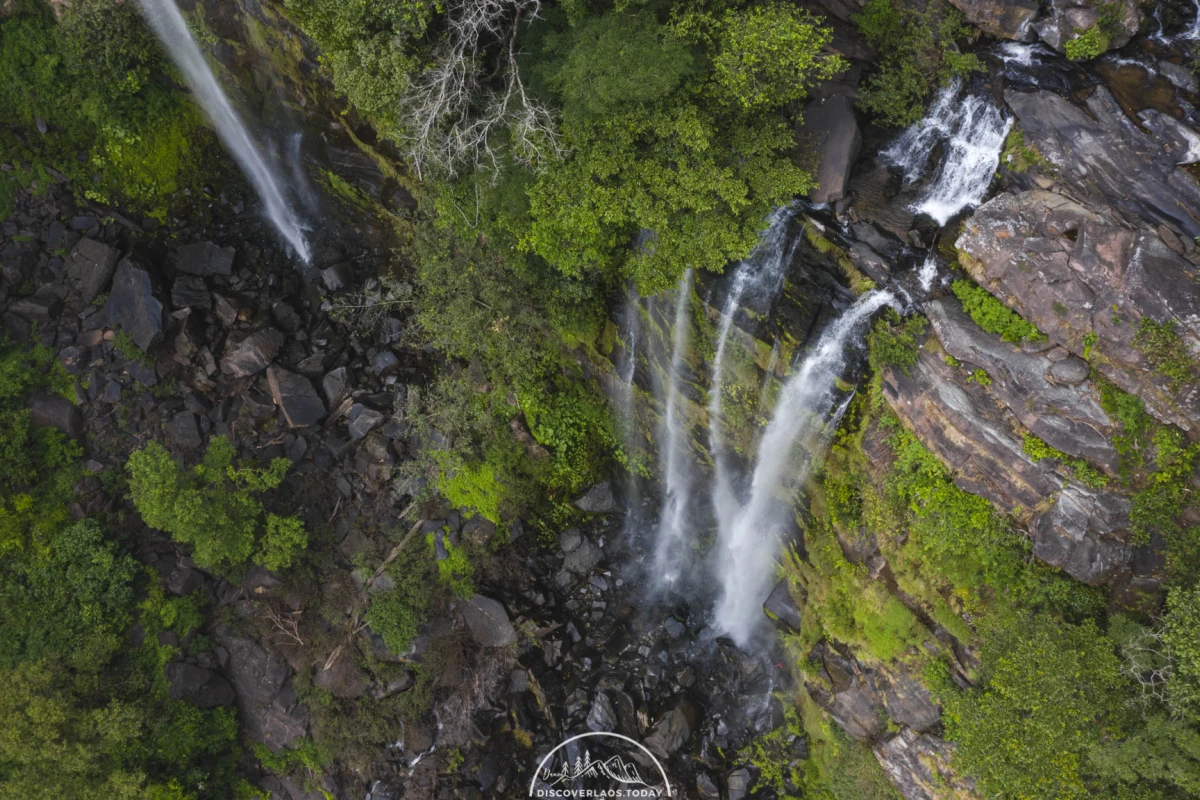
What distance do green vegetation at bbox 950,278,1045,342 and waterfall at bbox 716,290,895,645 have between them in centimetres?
124

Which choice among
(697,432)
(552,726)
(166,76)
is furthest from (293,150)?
(552,726)

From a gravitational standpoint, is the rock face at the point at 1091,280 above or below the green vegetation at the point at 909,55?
below

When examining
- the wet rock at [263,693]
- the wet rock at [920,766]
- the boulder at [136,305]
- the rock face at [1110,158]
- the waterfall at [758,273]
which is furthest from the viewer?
the boulder at [136,305]

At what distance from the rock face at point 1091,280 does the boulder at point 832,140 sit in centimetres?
241

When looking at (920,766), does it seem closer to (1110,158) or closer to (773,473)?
(773,473)

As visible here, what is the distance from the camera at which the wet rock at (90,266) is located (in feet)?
65.2

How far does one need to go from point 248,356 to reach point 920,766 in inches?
815

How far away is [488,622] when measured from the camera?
18.7 m

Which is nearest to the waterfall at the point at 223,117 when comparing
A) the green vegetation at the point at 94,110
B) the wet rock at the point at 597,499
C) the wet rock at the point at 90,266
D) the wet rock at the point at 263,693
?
the green vegetation at the point at 94,110

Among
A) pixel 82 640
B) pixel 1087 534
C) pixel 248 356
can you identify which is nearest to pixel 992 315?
pixel 1087 534

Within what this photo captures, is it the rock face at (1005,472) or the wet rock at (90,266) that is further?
the wet rock at (90,266)

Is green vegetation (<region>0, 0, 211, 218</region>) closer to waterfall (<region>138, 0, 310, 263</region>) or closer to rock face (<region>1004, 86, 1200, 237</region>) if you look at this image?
waterfall (<region>138, 0, 310, 263</region>)

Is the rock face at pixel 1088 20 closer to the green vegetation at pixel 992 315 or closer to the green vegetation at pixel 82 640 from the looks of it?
the green vegetation at pixel 992 315

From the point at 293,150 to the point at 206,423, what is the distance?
877 cm
